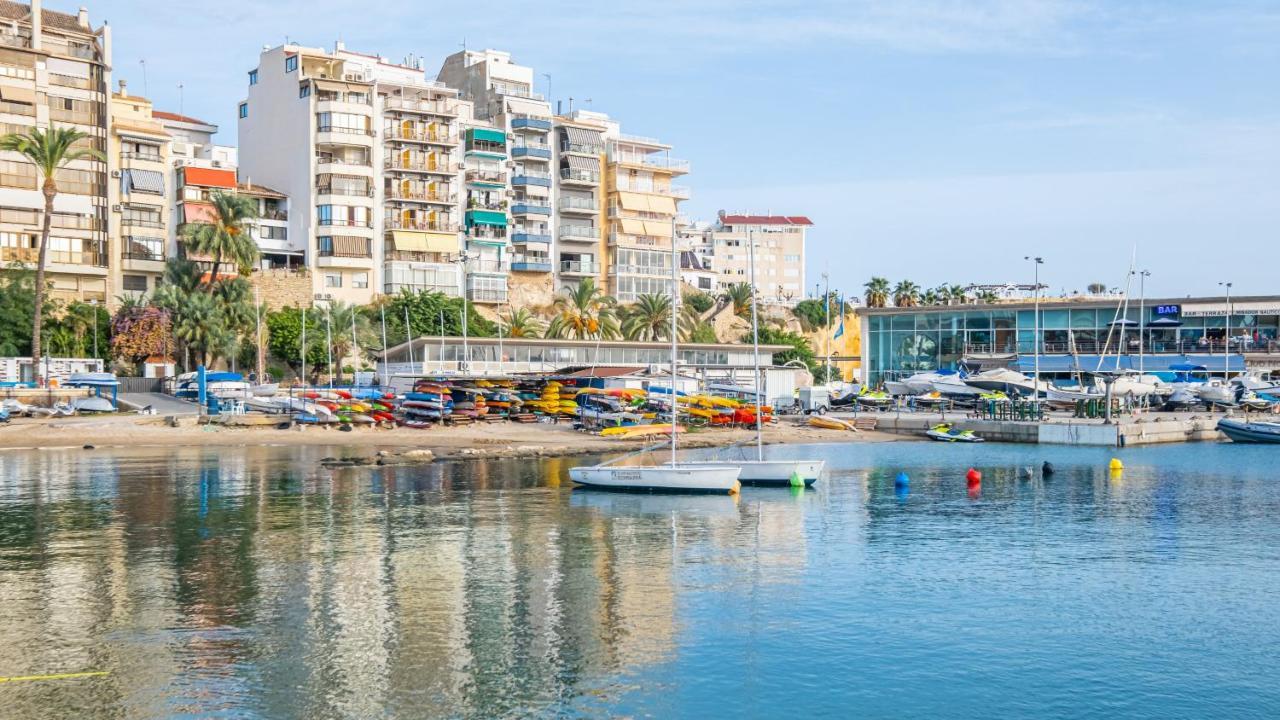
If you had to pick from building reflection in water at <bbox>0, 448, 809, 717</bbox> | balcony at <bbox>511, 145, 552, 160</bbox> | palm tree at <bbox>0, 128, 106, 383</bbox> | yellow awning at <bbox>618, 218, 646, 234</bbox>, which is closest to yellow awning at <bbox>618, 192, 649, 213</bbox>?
yellow awning at <bbox>618, 218, 646, 234</bbox>

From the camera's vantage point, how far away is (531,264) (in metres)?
133

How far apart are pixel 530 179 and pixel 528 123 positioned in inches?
233

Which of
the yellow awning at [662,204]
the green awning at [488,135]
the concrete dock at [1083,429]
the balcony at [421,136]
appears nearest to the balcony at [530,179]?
the green awning at [488,135]

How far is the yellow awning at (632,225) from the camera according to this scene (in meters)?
141

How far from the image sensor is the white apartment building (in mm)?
116500

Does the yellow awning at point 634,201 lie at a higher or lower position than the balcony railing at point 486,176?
lower

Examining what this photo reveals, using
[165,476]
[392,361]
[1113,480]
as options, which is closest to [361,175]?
[392,361]

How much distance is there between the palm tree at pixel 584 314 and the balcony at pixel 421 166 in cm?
1736

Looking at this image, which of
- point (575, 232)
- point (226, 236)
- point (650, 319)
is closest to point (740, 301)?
point (575, 232)

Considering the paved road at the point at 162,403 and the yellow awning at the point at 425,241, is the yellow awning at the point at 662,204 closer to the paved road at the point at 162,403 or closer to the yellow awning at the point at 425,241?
the yellow awning at the point at 425,241

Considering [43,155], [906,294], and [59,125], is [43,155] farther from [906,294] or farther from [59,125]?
[906,294]

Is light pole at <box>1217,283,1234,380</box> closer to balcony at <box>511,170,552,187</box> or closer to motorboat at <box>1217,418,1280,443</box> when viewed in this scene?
motorboat at <box>1217,418,1280,443</box>

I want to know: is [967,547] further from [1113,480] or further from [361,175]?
[361,175]

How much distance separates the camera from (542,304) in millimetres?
133375
